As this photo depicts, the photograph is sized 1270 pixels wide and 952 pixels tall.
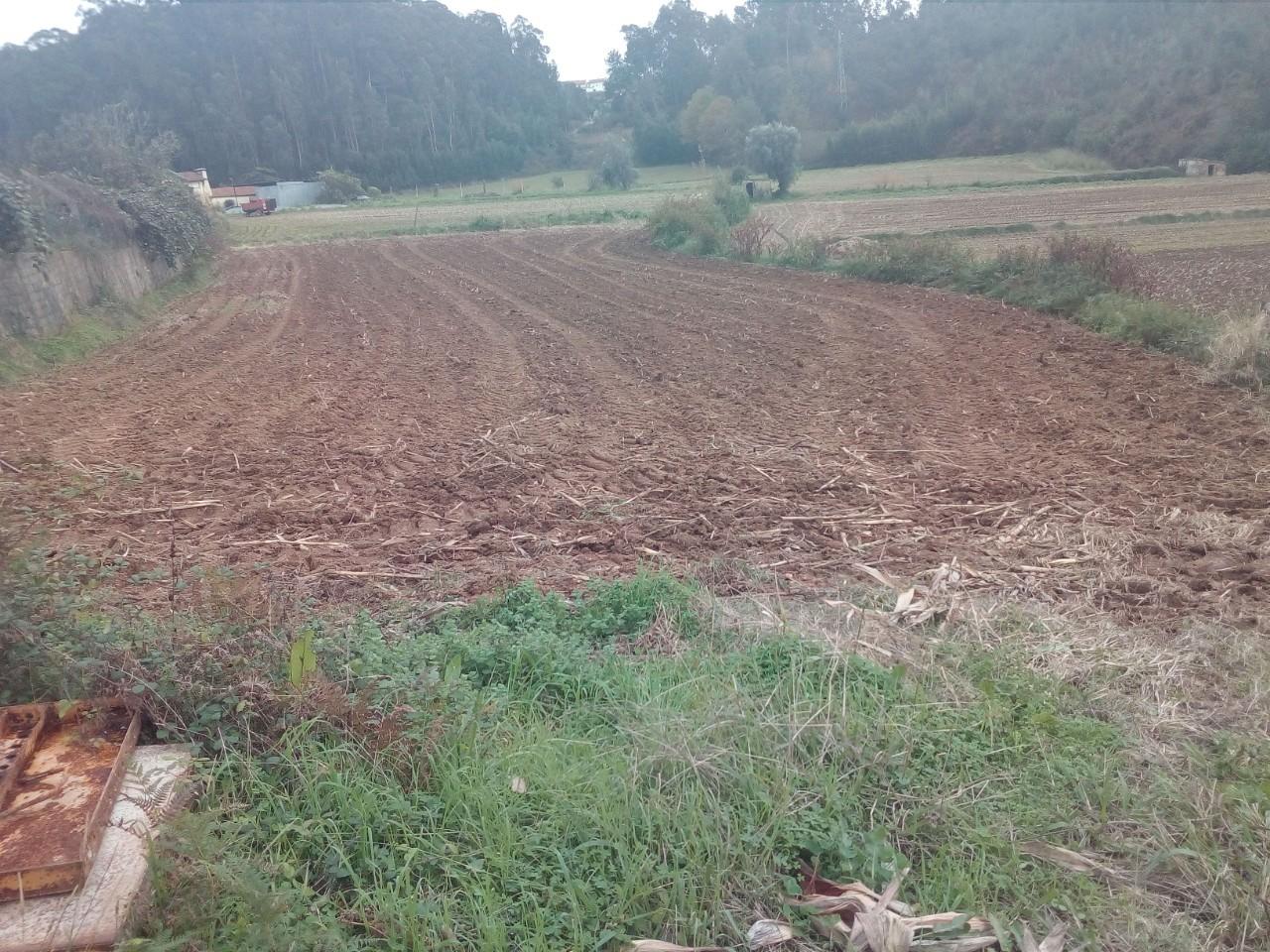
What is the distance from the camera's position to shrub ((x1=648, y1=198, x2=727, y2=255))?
2825cm

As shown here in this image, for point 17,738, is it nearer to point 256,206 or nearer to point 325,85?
point 256,206

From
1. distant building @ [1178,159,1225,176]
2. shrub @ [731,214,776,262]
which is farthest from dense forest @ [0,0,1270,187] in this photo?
shrub @ [731,214,776,262]

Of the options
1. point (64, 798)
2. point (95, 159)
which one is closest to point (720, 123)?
point (95, 159)

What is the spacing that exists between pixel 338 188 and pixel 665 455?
73026 mm

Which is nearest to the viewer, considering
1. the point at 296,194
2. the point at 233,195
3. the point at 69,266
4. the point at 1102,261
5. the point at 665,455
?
the point at 665,455

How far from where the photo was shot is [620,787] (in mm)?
3441

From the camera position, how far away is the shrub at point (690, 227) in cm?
2825

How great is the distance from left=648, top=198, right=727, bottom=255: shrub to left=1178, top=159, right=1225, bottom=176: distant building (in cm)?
3003

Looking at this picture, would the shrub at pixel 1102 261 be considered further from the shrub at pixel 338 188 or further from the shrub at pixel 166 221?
the shrub at pixel 338 188

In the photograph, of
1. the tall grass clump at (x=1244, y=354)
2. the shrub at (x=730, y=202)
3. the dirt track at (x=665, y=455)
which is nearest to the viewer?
the dirt track at (x=665, y=455)

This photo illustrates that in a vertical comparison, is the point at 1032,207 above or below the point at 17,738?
above

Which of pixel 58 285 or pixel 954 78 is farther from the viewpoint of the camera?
pixel 954 78

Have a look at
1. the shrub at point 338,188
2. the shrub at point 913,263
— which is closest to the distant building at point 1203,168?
the shrub at point 913,263

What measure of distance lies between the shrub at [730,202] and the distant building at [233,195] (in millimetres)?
50235
